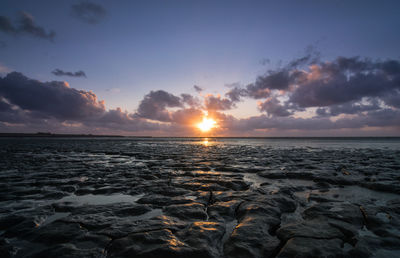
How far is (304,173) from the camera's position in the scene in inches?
316

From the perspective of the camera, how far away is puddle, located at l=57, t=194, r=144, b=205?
4.74 meters

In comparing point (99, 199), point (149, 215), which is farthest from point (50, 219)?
point (149, 215)

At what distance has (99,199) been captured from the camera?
4.99 meters

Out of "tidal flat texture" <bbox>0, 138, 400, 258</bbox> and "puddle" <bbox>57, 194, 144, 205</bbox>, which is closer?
"tidal flat texture" <bbox>0, 138, 400, 258</bbox>

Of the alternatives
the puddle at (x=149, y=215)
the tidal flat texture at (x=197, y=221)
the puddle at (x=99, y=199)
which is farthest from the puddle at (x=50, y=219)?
the puddle at (x=149, y=215)

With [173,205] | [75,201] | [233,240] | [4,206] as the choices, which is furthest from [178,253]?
[4,206]

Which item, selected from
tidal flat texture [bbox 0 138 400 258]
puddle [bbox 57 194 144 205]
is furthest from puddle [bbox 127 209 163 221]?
puddle [bbox 57 194 144 205]

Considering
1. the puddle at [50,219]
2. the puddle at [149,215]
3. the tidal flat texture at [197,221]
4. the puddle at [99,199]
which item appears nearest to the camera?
the tidal flat texture at [197,221]

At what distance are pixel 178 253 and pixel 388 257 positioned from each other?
2.60 m

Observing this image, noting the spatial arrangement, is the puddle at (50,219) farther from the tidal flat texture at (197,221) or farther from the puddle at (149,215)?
the puddle at (149,215)

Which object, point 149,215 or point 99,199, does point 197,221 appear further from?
point 99,199

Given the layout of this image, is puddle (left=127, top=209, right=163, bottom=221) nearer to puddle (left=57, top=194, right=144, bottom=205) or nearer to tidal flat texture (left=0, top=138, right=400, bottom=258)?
tidal flat texture (left=0, top=138, right=400, bottom=258)

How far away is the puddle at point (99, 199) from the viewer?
4.74m

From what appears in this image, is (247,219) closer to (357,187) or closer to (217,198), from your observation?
(217,198)
